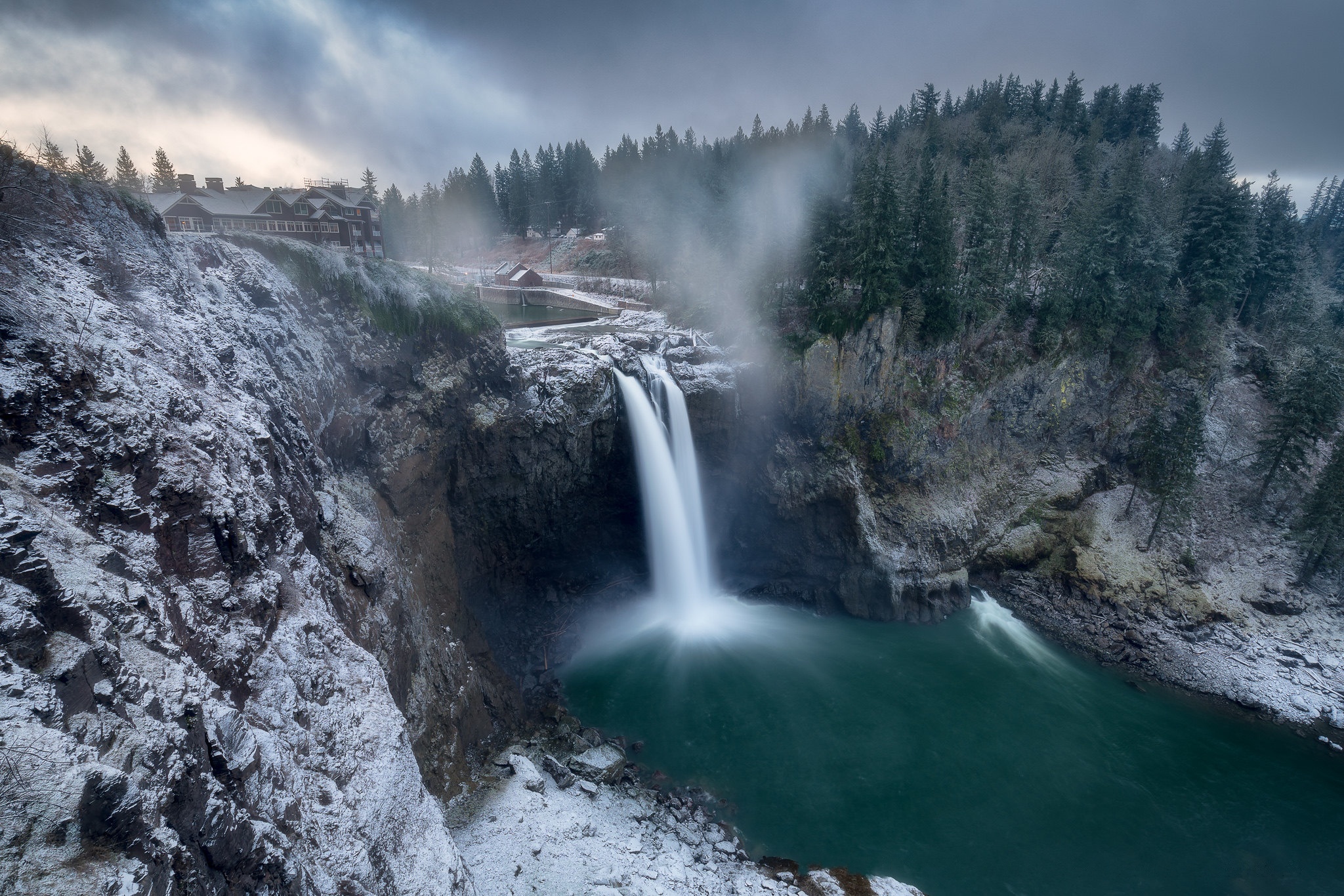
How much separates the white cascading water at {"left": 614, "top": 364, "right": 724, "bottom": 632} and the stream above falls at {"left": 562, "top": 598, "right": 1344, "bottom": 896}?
2.56 m

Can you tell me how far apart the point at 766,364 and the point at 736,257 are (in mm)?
12421

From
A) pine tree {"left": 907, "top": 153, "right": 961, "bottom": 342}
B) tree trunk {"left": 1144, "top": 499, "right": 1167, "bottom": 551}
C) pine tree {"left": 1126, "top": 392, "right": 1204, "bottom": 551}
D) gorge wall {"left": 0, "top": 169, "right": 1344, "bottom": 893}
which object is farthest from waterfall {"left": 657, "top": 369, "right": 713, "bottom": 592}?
pine tree {"left": 1126, "top": 392, "right": 1204, "bottom": 551}

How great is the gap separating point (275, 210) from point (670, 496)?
79.6 feet

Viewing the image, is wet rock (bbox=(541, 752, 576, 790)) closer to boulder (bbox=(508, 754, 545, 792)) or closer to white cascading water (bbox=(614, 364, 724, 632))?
boulder (bbox=(508, 754, 545, 792))

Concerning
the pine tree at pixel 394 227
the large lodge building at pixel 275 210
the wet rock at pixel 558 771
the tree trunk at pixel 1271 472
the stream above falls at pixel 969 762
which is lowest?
the stream above falls at pixel 969 762

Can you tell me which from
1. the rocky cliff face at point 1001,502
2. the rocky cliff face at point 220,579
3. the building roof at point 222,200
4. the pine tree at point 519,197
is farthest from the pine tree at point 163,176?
the pine tree at point 519,197

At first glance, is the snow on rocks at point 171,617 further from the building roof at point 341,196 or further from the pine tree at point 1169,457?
the pine tree at point 1169,457

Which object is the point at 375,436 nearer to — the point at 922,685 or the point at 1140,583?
the point at 922,685

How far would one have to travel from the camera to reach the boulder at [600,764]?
58.6 feet

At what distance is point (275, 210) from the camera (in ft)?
93.7

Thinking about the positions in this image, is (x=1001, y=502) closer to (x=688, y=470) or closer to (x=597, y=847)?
(x=688, y=470)

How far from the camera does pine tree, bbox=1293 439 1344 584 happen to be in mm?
24891

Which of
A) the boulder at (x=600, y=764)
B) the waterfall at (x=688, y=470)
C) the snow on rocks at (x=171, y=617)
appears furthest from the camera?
the waterfall at (x=688, y=470)

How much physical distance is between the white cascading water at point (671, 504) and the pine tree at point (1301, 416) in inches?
1098
